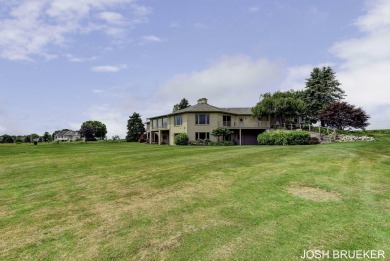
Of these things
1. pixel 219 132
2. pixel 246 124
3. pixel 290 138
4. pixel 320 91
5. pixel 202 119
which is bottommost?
pixel 290 138

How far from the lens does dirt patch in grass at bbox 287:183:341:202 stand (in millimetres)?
7209

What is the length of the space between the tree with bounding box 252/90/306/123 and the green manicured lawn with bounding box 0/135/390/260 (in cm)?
3097

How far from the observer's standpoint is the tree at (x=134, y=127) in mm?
66131

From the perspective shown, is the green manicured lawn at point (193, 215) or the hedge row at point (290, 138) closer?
the green manicured lawn at point (193, 215)

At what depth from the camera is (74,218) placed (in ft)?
19.4

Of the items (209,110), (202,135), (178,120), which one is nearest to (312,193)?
(209,110)

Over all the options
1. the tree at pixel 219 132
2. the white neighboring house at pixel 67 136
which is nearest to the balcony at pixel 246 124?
the tree at pixel 219 132

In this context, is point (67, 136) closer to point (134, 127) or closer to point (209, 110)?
point (134, 127)

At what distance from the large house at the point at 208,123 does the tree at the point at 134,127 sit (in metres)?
18.0

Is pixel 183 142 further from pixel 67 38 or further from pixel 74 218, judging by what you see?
pixel 74 218

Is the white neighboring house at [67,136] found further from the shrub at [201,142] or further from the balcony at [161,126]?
the shrub at [201,142]

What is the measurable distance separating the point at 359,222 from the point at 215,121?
117ft

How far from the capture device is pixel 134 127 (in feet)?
218

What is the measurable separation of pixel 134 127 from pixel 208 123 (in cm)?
3128
